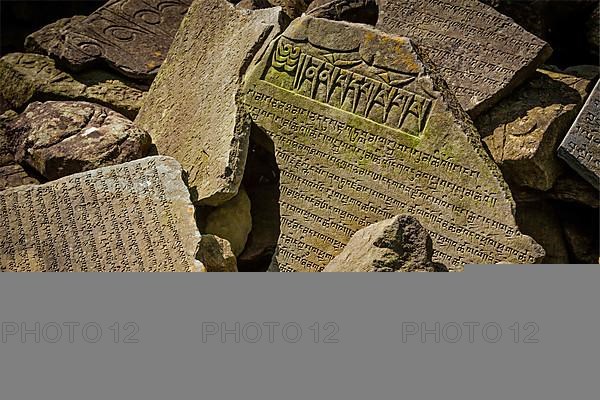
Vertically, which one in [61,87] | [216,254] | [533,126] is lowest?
[61,87]

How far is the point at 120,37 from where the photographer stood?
19.5 ft

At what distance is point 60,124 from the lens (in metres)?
4.99

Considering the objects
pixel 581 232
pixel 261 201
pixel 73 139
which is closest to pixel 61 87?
pixel 73 139

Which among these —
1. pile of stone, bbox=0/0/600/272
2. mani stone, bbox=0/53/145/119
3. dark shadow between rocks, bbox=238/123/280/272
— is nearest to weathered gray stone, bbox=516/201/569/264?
pile of stone, bbox=0/0/600/272

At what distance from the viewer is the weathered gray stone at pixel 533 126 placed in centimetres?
500

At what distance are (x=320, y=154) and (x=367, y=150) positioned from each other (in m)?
0.23

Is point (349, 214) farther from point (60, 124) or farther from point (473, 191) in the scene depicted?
point (60, 124)

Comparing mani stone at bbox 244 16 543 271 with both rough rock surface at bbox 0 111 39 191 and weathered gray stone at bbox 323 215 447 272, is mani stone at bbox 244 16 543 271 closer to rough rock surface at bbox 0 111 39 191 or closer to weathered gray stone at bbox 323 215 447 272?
weathered gray stone at bbox 323 215 447 272

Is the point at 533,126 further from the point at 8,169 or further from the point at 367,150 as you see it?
the point at 8,169

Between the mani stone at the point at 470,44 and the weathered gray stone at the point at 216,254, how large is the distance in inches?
Result: 68.0

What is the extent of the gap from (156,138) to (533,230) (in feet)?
7.17

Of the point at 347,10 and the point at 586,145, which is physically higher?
the point at 347,10

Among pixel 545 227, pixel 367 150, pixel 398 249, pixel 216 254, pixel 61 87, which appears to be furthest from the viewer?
pixel 61 87

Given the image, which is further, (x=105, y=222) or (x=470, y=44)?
(x=470, y=44)
